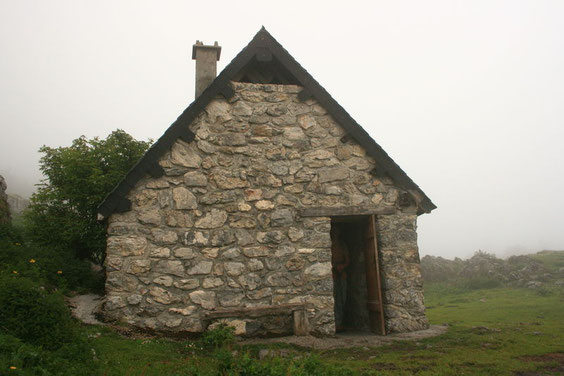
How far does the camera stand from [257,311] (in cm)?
725

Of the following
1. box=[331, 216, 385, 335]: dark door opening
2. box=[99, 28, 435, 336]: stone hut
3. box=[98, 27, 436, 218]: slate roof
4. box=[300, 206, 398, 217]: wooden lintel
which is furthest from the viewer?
box=[331, 216, 385, 335]: dark door opening

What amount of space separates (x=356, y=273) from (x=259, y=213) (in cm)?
338

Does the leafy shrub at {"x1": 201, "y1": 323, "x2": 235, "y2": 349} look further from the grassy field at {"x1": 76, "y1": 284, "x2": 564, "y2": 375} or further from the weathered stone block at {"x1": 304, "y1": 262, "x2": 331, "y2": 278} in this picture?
the weathered stone block at {"x1": 304, "y1": 262, "x2": 331, "y2": 278}

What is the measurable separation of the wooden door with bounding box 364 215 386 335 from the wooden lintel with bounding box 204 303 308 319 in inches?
62.7

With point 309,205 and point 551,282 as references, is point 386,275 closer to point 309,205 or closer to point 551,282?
point 309,205

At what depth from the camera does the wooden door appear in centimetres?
802

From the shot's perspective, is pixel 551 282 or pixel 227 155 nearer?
pixel 227 155

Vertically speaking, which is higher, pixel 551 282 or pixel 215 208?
pixel 215 208

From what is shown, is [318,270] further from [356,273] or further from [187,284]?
[187,284]

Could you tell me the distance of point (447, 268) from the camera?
19.4 metres

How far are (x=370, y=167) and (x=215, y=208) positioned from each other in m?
3.35

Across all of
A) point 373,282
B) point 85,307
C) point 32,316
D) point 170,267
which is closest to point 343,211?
point 373,282

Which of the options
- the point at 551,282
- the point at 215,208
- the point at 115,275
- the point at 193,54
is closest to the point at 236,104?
the point at 215,208

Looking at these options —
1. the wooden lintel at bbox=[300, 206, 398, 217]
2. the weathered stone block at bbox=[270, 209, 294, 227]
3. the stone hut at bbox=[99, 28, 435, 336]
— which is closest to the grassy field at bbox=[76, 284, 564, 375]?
the stone hut at bbox=[99, 28, 435, 336]
